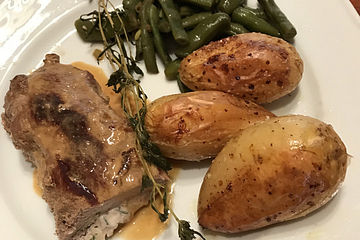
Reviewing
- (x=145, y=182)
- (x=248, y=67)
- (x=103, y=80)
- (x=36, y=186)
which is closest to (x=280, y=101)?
(x=248, y=67)

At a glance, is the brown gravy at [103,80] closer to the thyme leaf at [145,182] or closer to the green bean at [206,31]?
the green bean at [206,31]

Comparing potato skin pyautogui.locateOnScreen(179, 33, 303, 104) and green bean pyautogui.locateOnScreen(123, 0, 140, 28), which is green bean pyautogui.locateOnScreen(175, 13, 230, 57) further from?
green bean pyautogui.locateOnScreen(123, 0, 140, 28)

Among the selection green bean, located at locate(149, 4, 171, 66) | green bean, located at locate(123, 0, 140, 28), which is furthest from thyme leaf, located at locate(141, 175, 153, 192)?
green bean, located at locate(123, 0, 140, 28)

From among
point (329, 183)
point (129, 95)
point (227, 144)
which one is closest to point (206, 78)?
point (227, 144)

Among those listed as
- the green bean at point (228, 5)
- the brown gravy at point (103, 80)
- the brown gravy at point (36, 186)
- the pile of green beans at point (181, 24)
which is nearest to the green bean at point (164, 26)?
the pile of green beans at point (181, 24)

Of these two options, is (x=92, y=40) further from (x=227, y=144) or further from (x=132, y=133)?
(x=227, y=144)

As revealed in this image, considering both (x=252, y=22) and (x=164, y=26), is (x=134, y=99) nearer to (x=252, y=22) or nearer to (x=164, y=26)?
(x=164, y=26)

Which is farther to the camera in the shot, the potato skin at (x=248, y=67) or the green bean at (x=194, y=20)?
the green bean at (x=194, y=20)
